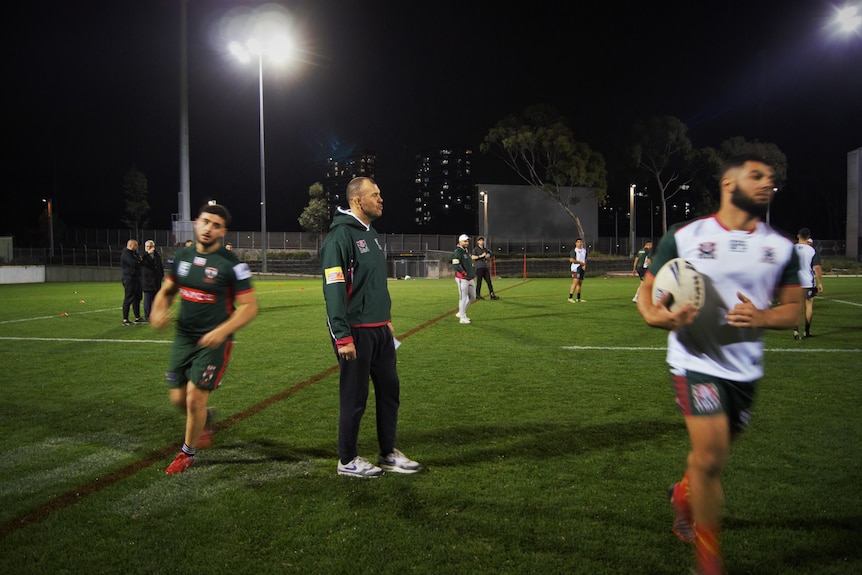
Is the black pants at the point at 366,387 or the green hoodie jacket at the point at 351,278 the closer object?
the green hoodie jacket at the point at 351,278

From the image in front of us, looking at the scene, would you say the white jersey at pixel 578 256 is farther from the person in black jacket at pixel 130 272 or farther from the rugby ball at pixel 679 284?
the rugby ball at pixel 679 284

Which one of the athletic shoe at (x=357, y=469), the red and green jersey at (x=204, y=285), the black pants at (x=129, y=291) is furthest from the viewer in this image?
the black pants at (x=129, y=291)

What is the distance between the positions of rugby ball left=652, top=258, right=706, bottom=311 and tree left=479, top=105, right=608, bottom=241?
1910 inches

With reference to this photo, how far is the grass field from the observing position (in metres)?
3.46

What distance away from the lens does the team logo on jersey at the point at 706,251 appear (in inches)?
122

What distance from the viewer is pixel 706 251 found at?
3.12 meters

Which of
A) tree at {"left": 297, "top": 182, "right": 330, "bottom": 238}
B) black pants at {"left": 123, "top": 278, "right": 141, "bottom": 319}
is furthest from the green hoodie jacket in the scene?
tree at {"left": 297, "top": 182, "right": 330, "bottom": 238}

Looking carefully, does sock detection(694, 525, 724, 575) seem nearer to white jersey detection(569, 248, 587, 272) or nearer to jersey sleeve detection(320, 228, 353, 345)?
jersey sleeve detection(320, 228, 353, 345)

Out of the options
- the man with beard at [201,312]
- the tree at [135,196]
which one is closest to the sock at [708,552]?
the man with beard at [201,312]

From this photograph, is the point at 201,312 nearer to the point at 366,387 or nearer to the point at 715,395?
the point at 366,387

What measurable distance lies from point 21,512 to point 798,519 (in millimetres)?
4819

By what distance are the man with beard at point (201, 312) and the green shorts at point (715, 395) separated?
120 inches

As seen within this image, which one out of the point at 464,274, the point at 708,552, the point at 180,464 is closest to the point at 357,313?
the point at 180,464

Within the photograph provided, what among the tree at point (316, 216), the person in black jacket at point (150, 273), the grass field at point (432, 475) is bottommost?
the grass field at point (432, 475)
